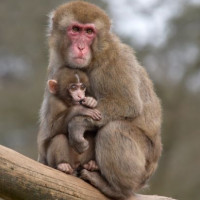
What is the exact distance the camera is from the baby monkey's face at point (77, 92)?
775 centimetres

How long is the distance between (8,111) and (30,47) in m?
2.96

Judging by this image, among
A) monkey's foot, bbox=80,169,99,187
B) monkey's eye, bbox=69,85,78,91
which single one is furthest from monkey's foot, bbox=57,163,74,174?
monkey's eye, bbox=69,85,78,91

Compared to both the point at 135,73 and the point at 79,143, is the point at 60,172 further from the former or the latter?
the point at 135,73

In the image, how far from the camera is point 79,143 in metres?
7.62

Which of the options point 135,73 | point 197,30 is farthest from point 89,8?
point 197,30

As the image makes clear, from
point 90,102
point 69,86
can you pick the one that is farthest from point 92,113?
point 69,86

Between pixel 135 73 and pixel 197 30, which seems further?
pixel 197 30

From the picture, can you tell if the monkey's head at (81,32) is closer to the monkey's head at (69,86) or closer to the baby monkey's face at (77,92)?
the monkey's head at (69,86)

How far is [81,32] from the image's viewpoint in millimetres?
8133

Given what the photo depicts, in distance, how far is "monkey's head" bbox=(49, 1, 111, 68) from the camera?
8055 millimetres

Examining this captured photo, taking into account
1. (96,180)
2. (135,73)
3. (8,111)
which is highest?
(135,73)

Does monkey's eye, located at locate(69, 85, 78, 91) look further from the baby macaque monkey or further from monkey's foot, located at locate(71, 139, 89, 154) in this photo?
monkey's foot, located at locate(71, 139, 89, 154)

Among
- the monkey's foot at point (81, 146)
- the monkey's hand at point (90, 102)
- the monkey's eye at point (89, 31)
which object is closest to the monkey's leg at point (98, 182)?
the monkey's foot at point (81, 146)

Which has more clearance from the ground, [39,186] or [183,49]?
[39,186]
